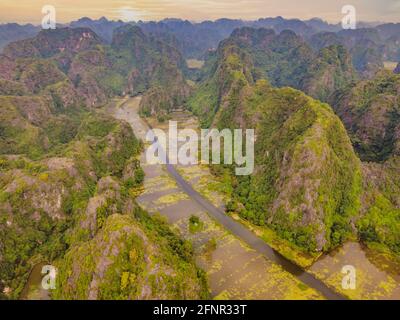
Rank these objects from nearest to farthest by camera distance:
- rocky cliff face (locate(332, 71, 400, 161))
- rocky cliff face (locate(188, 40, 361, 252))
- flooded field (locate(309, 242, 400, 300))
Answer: flooded field (locate(309, 242, 400, 300)), rocky cliff face (locate(188, 40, 361, 252)), rocky cliff face (locate(332, 71, 400, 161))

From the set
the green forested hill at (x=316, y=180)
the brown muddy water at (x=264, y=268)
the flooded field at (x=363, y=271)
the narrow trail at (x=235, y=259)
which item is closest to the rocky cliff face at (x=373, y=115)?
the green forested hill at (x=316, y=180)

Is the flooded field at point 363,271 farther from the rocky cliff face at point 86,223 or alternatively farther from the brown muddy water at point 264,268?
the rocky cliff face at point 86,223

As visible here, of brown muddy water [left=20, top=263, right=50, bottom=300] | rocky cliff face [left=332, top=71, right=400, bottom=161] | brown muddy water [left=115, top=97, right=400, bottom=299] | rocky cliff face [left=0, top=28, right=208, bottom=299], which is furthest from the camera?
rocky cliff face [left=332, top=71, right=400, bottom=161]

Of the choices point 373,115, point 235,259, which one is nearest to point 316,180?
point 235,259

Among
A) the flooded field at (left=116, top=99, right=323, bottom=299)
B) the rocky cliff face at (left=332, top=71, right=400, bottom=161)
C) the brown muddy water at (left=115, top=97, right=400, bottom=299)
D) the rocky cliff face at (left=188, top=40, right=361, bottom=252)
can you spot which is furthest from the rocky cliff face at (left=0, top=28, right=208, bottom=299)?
the rocky cliff face at (left=332, top=71, right=400, bottom=161)

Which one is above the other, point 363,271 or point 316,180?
point 316,180

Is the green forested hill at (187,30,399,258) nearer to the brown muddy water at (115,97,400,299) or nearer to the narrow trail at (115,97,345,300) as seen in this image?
the brown muddy water at (115,97,400,299)

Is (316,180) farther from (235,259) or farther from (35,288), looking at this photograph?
(35,288)

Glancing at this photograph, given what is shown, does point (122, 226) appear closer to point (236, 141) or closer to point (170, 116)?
point (236, 141)

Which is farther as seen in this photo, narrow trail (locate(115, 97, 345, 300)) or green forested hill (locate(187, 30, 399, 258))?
green forested hill (locate(187, 30, 399, 258))
